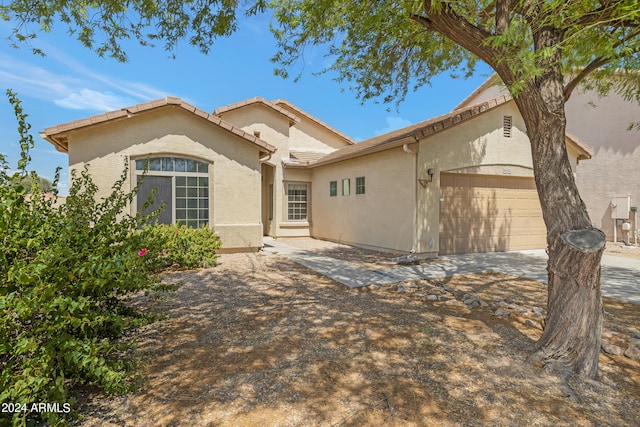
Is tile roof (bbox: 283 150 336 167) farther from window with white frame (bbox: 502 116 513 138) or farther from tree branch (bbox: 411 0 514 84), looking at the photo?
tree branch (bbox: 411 0 514 84)

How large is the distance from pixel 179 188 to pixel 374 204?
6414mm

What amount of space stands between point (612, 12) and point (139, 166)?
10146mm

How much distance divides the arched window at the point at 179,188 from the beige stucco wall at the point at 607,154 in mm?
15304

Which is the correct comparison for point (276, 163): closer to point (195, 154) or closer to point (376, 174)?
point (376, 174)

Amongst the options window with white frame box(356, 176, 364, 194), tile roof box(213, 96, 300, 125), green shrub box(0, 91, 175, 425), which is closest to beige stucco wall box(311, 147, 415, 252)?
window with white frame box(356, 176, 364, 194)

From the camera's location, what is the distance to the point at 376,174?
1132 cm

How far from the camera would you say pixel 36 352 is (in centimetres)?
223

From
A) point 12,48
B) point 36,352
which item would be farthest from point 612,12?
point 12,48

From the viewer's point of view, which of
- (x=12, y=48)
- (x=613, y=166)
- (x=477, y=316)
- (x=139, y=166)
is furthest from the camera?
(x=613, y=166)

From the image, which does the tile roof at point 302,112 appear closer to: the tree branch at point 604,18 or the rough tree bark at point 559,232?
the rough tree bark at point 559,232

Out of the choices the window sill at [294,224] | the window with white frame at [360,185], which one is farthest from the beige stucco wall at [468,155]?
the window sill at [294,224]

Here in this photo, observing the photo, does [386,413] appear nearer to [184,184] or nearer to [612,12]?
[612,12]

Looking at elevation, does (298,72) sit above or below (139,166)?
above

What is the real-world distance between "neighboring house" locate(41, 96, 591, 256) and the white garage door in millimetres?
35
